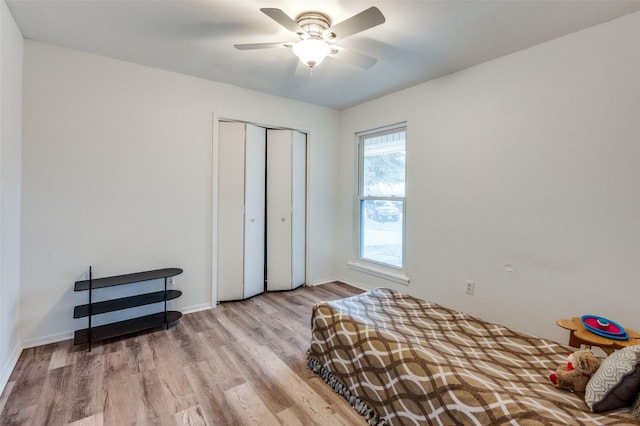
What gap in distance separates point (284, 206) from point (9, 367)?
111 inches

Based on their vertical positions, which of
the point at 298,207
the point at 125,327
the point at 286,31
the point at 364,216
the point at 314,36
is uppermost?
the point at 286,31

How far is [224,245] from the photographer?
3568 mm

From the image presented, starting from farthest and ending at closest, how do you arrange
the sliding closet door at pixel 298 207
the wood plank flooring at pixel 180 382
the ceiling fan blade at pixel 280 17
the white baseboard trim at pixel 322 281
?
the white baseboard trim at pixel 322 281 → the sliding closet door at pixel 298 207 → the wood plank flooring at pixel 180 382 → the ceiling fan blade at pixel 280 17

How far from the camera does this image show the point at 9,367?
2109mm

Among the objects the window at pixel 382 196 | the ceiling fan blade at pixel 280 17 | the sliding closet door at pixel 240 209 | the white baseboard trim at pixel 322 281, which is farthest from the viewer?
the white baseboard trim at pixel 322 281

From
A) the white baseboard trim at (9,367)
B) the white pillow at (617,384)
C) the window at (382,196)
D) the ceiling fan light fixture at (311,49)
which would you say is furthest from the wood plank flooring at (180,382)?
the ceiling fan light fixture at (311,49)

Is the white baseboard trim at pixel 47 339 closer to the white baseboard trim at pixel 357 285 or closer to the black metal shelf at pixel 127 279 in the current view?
the black metal shelf at pixel 127 279

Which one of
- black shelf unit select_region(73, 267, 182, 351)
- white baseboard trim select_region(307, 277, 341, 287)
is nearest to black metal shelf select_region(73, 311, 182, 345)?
black shelf unit select_region(73, 267, 182, 351)

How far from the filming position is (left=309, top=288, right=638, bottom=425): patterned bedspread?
1.25 m

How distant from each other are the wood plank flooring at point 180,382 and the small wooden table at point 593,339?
4.80 feet

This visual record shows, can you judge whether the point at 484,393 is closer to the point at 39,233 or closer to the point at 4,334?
the point at 4,334

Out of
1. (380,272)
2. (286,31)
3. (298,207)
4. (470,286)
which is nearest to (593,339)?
(470,286)

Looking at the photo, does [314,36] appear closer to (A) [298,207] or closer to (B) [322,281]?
(A) [298,207]

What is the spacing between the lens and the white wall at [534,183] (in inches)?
81.9
